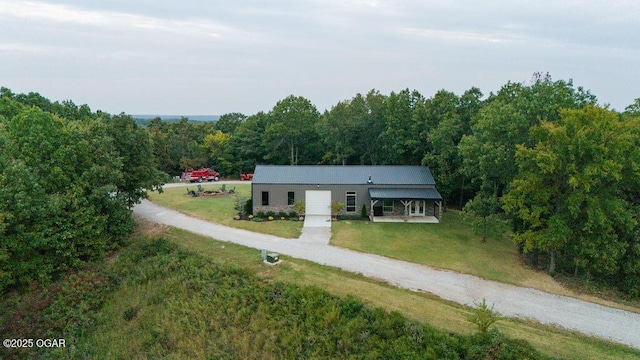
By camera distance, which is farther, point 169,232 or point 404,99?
point 404,99

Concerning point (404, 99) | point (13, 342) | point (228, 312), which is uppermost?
point (404, 99)

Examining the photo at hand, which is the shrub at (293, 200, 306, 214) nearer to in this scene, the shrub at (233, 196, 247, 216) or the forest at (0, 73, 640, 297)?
the shrub at (233, 196, 247, 216)

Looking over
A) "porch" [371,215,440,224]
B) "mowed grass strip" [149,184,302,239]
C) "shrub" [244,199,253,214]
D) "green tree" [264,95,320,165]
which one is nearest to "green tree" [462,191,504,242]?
"porch" [371,215,440,224]

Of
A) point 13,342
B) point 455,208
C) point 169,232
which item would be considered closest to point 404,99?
point 455,208

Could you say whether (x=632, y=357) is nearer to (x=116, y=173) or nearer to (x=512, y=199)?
(x=512, y=199)

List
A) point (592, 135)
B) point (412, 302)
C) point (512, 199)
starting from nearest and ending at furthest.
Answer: point (412, 302), point (592, 135), point (512, 199)

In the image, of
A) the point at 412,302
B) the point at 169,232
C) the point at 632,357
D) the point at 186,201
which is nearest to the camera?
the point at 632,357

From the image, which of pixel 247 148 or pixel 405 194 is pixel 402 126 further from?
pixel 247 148
